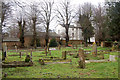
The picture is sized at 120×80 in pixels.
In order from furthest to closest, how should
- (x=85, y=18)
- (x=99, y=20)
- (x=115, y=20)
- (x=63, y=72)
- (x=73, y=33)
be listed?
(x=73, y=33)
(x=85, y=18)
(x=99, y=20)
(x=115, y=20)
(x=63, y=72)

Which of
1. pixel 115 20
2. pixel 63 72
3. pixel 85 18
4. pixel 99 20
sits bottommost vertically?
pixel 63 72

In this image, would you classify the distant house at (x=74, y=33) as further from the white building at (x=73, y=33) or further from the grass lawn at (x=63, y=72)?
the grass lawn at (x=63, y=72)

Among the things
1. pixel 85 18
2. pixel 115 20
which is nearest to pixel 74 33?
pixel 85 18

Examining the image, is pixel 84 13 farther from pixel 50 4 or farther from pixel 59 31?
pixel 59 31

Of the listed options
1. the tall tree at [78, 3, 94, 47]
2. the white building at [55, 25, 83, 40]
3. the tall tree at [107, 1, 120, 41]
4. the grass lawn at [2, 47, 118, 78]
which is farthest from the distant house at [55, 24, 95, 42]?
the grass lawn at [2, 47, 118, 78]

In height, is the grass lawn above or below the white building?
below

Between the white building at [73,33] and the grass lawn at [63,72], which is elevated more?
the white building at [73,33]

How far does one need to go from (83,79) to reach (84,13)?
117 ft

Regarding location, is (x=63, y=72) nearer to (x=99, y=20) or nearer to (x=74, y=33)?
(x=99, y=20)

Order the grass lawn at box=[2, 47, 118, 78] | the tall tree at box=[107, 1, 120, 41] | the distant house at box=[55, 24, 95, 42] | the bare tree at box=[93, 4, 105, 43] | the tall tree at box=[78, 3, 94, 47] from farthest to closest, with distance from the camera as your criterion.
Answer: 1. the distant house at box=[55, 24, 95, 42]
2. the tall tree at box=[78, 3, 94, 47]
3. the bare tree at box=[93, 4, 105, 43]
4. the tall tree at box=[107, 1, 120, 41]
5. the grass lawn at box=[2, 47, 118, 78]

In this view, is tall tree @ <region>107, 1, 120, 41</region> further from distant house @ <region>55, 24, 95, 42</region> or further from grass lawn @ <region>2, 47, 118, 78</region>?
distant house @ <region>55, 24, 95, 42</region>

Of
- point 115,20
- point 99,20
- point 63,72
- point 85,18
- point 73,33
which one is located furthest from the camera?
point 73,33

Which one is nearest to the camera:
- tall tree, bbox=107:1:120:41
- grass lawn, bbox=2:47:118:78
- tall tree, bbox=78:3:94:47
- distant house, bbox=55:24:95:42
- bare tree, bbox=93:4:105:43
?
grass lawn, bbox=2:47:118:78

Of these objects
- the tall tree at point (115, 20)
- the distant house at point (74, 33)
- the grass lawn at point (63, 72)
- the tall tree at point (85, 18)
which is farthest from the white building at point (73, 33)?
the grass lawn at point (63, 72)
